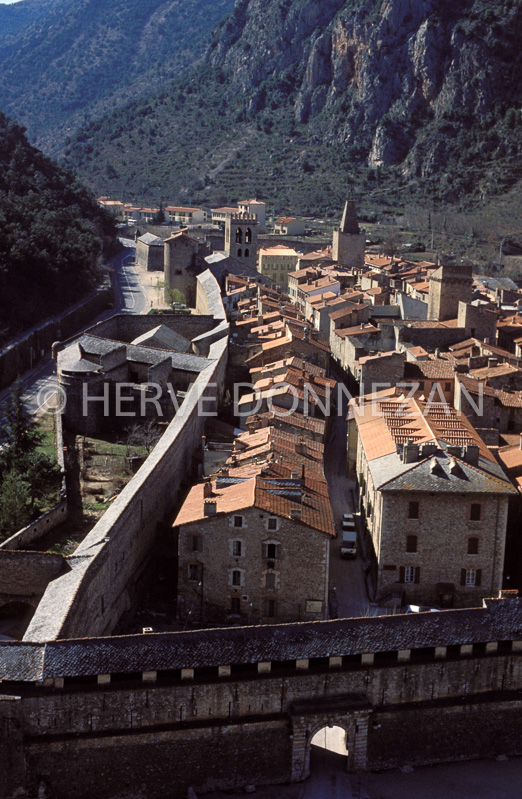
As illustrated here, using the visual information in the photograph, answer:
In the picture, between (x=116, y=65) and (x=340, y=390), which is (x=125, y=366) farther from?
(x=116, y=65)

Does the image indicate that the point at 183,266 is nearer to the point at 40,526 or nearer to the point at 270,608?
the point at 40,526

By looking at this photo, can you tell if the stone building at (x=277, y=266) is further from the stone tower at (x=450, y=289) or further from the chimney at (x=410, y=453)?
the chimney at (x=410, y=453)

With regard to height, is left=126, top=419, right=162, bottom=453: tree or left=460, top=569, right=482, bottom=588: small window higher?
left=126, top=419, right=162, bottom=453: tree

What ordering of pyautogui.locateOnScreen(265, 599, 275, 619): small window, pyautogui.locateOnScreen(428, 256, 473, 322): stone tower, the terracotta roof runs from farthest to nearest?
1. pyautogui.locateOnScreen(428, 256, 473, 322): stone tower
2. the terracotta roof
3. pyautogui.locateOnScreen(265, 599, 275, 619): small window

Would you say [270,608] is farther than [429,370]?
No

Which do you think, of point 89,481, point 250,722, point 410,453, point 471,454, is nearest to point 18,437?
point 89,481

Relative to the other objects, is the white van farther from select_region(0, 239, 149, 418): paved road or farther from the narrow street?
select_region(0, 239, 149, 418): paved road

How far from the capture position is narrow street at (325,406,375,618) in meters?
26.2

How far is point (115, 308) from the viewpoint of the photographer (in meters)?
62.6

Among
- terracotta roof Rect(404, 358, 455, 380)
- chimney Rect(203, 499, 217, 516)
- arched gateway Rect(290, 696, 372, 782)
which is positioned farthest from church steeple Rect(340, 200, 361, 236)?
arched gateway Rect(290, 696, 372, 782)

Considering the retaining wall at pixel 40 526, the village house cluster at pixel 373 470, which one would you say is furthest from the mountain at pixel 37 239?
the retaining wall at pixel 40 526

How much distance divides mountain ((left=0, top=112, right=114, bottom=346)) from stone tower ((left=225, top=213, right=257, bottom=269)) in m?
8.90

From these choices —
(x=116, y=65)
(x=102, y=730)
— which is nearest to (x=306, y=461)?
(x=102, y=730)

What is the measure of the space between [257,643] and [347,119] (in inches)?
3937
